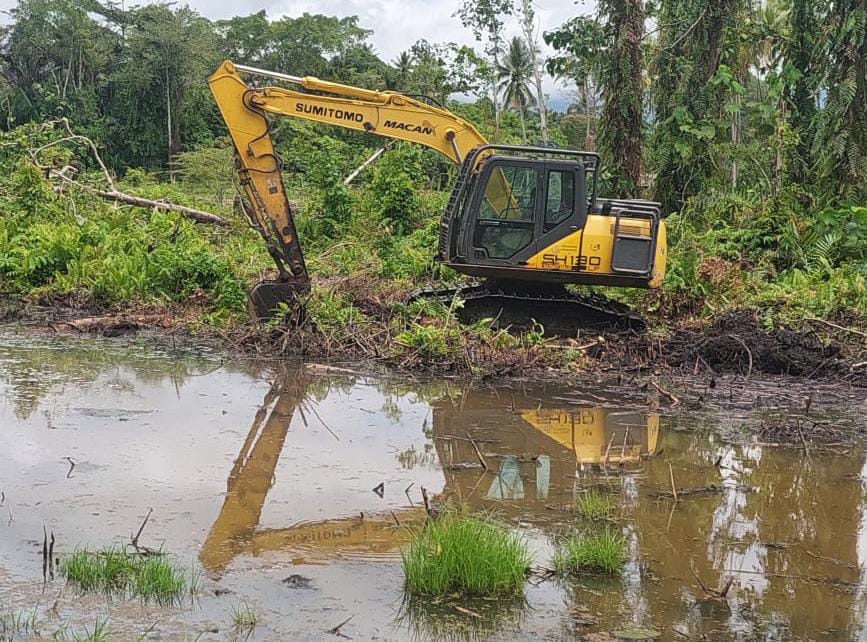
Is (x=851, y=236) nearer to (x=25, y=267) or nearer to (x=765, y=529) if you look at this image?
(x=765, y=529)

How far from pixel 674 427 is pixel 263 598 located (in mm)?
4824

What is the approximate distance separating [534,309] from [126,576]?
8.16 meters

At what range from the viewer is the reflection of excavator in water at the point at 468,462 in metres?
5.99

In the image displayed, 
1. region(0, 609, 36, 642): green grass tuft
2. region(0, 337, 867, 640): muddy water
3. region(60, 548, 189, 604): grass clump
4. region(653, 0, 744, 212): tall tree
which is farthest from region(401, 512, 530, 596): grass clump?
region(653, 0, 744, 212): tall tree

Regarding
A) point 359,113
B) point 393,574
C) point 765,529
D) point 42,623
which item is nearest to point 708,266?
point 359,113

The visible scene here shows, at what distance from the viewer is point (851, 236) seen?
15367 millimetres

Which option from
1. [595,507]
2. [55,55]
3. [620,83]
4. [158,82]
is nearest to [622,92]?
[620,83]

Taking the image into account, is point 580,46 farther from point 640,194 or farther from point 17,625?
point 17,625

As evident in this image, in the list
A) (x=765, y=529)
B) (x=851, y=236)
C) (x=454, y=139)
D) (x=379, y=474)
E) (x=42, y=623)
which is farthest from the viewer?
(x=851, y=236)

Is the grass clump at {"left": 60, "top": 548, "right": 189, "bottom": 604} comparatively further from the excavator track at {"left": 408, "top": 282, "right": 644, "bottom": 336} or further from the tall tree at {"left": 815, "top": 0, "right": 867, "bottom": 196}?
the tall tree at {"left": 815, "top": 0, "right": 867, "bottom": 196}

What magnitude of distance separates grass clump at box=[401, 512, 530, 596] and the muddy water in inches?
4.1

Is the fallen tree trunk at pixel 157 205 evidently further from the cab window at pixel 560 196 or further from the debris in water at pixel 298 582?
the debris in water at pixel 298 582

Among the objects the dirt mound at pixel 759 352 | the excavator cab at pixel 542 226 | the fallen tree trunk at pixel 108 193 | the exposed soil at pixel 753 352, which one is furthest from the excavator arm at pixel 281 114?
the fallen tree trunk at pixel 108 193

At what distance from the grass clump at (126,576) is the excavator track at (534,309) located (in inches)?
299
